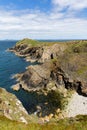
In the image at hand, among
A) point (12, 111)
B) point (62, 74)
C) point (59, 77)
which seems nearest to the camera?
point (12, 111)

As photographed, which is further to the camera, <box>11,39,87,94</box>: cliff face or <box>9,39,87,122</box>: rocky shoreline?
<box>11,39,87,94</box>: cliff face

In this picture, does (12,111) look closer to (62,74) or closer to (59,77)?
(59,77)

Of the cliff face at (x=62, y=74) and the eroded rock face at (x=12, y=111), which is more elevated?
the eroded rock face at (x=12, y=111)

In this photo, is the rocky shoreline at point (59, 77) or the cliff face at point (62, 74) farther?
the cliff face at point (62, 74)

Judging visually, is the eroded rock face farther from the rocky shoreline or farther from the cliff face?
the cliff face

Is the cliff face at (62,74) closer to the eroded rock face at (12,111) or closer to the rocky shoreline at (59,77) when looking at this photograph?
the rocky shoreline at (59,77)

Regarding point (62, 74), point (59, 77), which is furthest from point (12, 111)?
point (62, 74)

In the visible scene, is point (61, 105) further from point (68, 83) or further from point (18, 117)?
point (18, 117)

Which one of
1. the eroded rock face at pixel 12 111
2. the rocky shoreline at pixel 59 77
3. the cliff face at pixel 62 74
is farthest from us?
the cliff face at pixel 62 74

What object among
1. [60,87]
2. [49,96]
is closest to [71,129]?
[49,96]

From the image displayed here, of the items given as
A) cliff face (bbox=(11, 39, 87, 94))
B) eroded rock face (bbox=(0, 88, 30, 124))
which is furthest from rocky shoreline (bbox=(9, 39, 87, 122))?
eroded rock face (bbox=(0, 88, 30, 124))

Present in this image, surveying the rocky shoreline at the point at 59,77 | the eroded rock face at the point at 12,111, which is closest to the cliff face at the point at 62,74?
the rocky shoreline at the point at 59,77

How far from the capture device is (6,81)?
9500cm

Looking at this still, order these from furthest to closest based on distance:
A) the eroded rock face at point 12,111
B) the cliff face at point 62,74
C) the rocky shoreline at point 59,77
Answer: the cliff face at point 62,74 → the rocky shoreline at point 59,77 → the eroded rock face at point 12,111
